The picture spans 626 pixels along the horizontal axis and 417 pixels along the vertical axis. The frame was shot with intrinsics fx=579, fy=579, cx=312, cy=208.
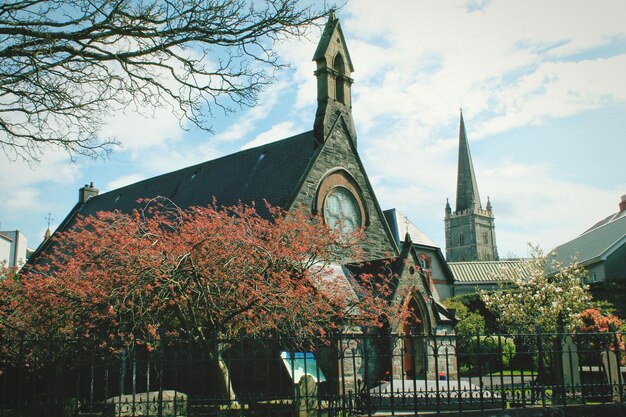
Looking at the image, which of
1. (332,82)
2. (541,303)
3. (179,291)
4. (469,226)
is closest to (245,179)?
(332,82)

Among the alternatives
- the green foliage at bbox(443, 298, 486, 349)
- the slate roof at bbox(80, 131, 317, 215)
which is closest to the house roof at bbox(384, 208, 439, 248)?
the green foliage at bbox(443, 298, 486, 349)

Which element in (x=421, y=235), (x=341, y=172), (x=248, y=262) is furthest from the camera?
(x=421, y=235)

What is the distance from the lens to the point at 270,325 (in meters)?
12.1

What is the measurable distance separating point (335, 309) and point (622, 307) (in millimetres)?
21415

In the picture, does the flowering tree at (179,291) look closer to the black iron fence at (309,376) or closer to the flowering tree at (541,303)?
the black iron fence at (309,376)

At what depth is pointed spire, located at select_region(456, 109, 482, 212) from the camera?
3529 inches

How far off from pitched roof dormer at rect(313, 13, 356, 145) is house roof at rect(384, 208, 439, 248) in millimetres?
14205

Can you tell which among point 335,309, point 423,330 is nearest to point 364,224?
point 423,330

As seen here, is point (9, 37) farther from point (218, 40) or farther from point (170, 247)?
point (170, 247)

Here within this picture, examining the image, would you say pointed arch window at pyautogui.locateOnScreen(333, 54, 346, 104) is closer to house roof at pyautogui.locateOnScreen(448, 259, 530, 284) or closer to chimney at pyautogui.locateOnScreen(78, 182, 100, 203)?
chimney at pyautogui.locateOnScreen(78, 182, 100, 203)

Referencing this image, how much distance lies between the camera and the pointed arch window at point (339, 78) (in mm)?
23891

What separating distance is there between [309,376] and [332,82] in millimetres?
15500

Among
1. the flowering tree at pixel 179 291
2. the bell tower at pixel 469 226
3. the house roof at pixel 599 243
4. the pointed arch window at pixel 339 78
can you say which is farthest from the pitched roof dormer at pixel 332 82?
the bell tower at pixel 469 226

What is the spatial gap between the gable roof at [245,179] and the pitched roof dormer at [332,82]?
93 centimetres
